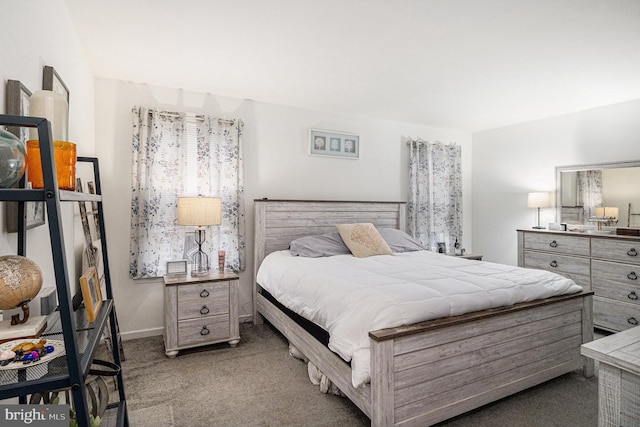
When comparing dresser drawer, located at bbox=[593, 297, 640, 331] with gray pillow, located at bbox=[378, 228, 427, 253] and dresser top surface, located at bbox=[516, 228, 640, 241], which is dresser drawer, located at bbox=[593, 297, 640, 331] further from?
gray pillow, located at bbox=[378, 228, 427, 253]

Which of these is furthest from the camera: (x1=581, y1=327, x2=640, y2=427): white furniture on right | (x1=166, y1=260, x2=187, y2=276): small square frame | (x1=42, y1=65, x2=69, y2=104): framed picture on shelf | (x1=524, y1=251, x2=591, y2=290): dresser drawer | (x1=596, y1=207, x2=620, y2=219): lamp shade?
(x1=596, y1=207, x2=620, y2=219): lamp shade

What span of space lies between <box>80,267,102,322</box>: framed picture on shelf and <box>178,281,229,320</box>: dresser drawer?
5.48 feet

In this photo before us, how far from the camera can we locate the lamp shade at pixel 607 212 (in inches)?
147

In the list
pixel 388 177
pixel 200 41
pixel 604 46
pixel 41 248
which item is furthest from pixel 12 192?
pixel 388 177

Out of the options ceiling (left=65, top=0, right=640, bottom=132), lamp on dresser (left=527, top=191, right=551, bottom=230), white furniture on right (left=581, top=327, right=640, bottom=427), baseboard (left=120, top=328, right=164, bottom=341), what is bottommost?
baseboard (left=120, top=328, right=164, bottom=341)

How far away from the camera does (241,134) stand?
3670 millimetres

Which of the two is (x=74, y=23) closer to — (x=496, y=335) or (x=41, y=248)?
(x=41, y=248)

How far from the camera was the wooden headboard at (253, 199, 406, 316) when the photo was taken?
3654mm

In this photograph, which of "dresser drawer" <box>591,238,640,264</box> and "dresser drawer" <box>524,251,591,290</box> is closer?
"dresser drawer" <box>591,238,640,264</box>

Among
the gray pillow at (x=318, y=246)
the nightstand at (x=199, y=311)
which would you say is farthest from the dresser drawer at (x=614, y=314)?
the nightstand at (x=199, y=311)

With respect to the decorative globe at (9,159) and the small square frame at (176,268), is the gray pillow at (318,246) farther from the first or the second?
the decorative globe at (9,159)

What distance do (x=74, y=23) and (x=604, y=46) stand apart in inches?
146

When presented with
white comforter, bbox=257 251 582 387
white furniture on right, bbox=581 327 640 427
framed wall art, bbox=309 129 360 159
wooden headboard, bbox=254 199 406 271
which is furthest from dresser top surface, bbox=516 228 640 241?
white furniture on right, bbox=581 327 640 427

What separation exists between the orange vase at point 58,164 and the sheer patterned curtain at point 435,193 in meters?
4.23
